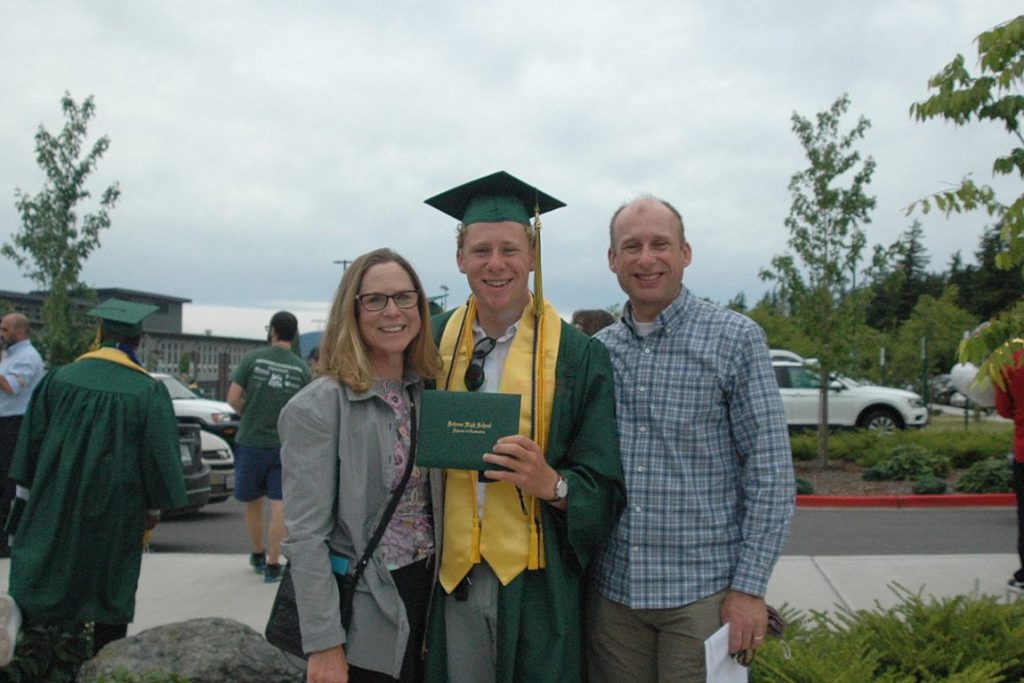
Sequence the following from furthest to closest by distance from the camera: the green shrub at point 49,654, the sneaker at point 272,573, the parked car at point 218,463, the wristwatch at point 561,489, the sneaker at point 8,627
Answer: the parked car at point 218,463, the sneaker at point 272,573, the green shrub at point 49,654, the sneaker at point 8,627, the wristwatch at point 561,489

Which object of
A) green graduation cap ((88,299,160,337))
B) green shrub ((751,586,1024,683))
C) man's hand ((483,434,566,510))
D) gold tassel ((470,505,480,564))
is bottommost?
green shrub ((751,586,1024,683))

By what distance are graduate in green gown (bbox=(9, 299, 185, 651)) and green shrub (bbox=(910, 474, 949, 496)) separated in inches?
354

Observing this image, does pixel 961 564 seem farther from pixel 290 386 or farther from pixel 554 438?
pixel 554 438

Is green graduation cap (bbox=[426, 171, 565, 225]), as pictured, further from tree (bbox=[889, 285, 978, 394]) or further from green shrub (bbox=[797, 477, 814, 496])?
tree (bbox=[889, 285, 978, 394])

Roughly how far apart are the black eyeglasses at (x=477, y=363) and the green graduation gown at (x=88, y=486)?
2.10m

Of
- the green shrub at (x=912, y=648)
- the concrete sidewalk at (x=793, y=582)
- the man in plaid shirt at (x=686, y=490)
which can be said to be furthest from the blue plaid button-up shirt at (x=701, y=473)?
the concrete sidewalk at (x=793, y=582)

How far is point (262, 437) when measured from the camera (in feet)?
20.9

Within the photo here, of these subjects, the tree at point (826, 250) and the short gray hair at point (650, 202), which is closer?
the short gray hair at point (650, 202)

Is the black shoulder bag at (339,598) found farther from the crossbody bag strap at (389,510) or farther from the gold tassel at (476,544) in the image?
the gold tassel at (476,544)

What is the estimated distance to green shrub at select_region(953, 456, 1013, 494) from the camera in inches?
404

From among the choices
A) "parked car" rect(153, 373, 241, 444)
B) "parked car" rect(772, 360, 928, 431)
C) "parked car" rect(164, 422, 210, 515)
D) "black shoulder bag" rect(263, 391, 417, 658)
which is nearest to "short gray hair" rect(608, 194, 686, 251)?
"black shoulder bag" rect(263, 391, 417, 658)

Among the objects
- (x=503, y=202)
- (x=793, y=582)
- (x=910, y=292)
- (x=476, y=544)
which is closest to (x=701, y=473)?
(x=476, y=544)

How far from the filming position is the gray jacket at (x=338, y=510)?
218 centimetres

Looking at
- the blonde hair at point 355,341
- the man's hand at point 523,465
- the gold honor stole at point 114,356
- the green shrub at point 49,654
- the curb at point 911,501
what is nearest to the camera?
the man's hand at point 523,465
